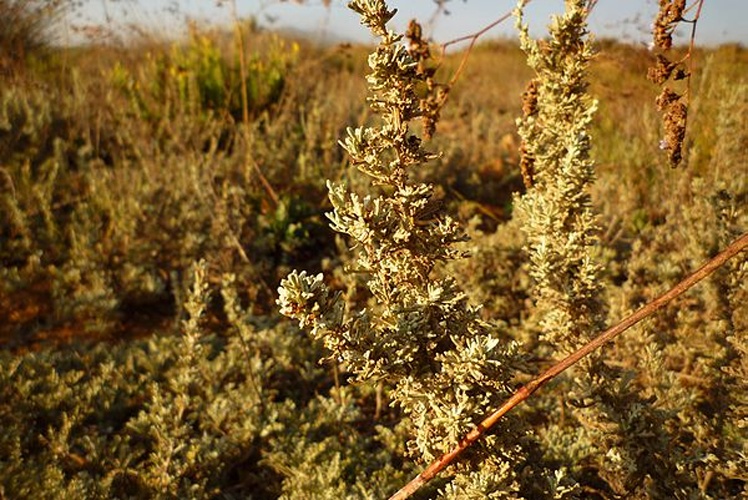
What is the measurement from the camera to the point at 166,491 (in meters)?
2.10

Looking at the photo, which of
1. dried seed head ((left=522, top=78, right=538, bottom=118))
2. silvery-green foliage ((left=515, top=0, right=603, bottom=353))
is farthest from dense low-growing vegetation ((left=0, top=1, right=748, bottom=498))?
dried seed head ((left=522, top=78, right=538, bottom=118))

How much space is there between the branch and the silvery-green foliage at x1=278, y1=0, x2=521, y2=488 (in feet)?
0.08

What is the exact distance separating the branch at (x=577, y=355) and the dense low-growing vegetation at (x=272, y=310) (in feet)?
0.36

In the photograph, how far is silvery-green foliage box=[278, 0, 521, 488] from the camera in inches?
43.6

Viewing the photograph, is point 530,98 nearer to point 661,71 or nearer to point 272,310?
point 661,71

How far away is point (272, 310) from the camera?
→ 3566 millimetres

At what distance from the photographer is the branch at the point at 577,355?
1.03 meters

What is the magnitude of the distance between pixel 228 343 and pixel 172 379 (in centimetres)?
70

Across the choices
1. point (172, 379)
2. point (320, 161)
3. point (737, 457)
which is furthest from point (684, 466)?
point (320, 161)

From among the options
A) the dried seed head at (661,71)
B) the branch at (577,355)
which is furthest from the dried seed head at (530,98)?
the branch at (577,355)

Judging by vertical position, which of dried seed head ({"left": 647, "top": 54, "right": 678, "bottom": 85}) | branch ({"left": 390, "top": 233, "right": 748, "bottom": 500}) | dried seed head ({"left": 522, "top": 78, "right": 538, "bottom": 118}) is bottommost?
branch ({"left": 390, "top": 233, "right": 748, "bottom": 500})

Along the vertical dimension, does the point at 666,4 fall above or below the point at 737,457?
above

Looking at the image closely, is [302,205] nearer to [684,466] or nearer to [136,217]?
[136,217]

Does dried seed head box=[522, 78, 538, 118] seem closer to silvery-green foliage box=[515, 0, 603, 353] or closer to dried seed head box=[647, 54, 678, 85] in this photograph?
silvery-green foliage box=[515, 0, 603, 353]
